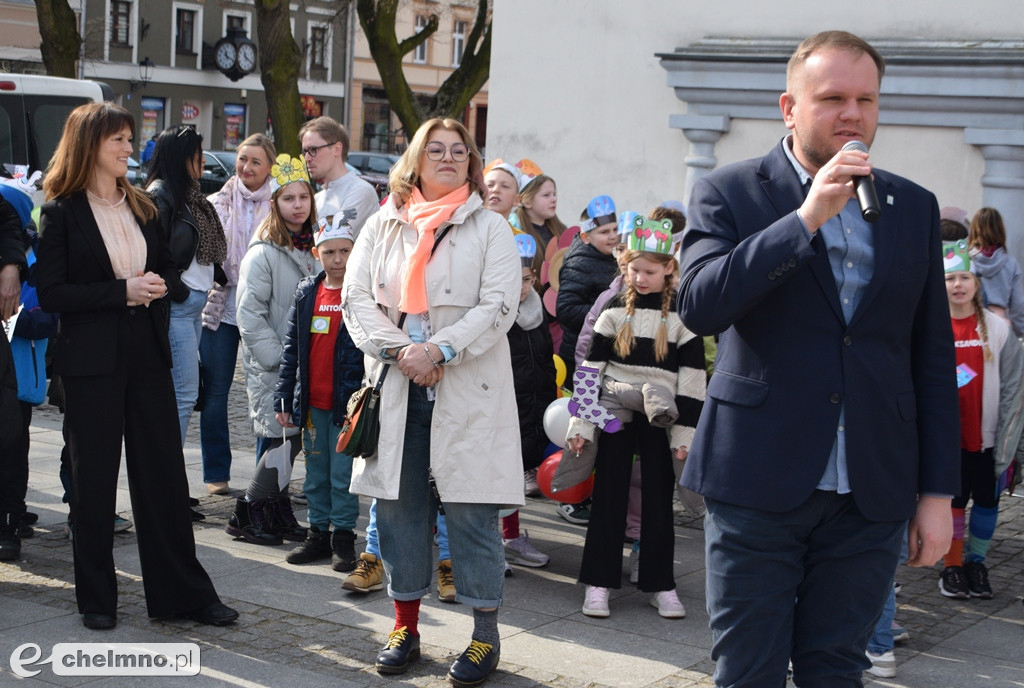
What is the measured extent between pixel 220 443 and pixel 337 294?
1.78m

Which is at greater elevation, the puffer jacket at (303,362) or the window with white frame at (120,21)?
the window with white frame at (120,21)

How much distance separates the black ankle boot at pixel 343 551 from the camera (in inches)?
240

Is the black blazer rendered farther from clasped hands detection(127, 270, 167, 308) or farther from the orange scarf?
the orange scarf

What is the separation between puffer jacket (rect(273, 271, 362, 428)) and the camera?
5.97 meters

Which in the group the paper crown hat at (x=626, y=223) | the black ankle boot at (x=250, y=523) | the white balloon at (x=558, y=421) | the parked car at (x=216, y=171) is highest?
the parked car at (x=216, y=171)

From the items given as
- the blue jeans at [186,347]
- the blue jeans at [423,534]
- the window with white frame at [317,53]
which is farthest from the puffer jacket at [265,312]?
the window with white frame at [317,53]

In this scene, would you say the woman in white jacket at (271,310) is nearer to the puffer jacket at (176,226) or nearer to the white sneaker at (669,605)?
the puffer jacket at (176,226)

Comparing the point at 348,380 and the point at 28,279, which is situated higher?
the point at 28,279

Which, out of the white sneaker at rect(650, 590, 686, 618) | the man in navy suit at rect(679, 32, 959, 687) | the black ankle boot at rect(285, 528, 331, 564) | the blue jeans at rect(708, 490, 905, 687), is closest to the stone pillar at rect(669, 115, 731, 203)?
the black ankle boot at rect(285, 528, 331, 564)

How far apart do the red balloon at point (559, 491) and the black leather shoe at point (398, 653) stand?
51.0 inches

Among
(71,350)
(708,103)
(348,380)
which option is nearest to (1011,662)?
(348,380)

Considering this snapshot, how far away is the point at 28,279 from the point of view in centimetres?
605

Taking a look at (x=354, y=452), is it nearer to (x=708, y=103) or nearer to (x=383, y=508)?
(x=383, y=508)

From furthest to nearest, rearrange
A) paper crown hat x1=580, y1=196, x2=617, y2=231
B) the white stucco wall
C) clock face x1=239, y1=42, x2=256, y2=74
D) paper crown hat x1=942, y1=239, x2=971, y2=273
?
clock face x1=239, y1=42, x2=256, y2=74 → the white stucco wall → paper crown hat x1=580, y1=196, x2=617, y2=231 → paper crown hat x1=942, y1=239, x2=971, y2=273
